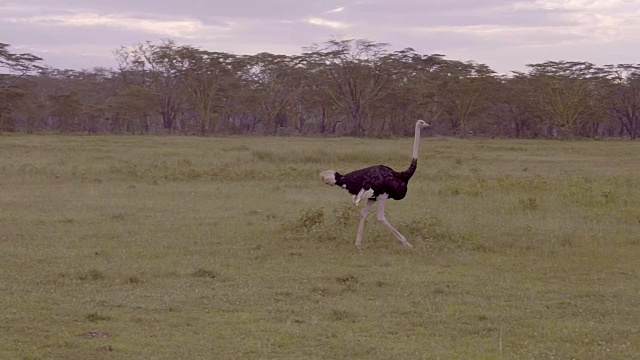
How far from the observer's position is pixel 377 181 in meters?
10.6

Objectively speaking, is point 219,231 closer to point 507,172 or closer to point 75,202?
point 75,202

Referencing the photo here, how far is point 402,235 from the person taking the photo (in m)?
11.0

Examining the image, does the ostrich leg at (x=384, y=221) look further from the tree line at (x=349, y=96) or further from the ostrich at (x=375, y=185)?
the tree line at (x=349, y=96)

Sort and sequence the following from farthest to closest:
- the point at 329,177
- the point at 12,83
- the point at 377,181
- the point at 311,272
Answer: the point at 12,83 < the point at 329,177 < the point at 377,181 < the point at 311,272

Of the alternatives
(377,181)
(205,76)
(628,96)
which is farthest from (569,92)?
(377,181)

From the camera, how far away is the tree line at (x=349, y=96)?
170 ft

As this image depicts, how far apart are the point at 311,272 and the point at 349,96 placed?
45.7 meters

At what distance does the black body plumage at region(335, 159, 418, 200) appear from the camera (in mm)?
10578

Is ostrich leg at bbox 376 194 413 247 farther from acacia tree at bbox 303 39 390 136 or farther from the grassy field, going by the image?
acacia tree at bbox 303 39 390 136

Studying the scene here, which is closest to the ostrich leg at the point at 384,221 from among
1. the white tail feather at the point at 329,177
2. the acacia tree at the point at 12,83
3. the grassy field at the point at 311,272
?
the grassy field at the point at 311,272

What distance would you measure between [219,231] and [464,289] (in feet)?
14.7

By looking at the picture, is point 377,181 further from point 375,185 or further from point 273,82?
point 273,82

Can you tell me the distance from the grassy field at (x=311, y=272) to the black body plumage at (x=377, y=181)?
2.18ft

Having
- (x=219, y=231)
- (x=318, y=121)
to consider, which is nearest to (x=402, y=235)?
(x=219, y=231)
